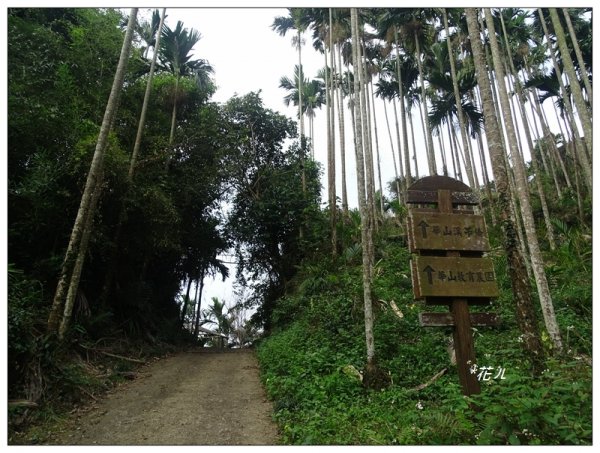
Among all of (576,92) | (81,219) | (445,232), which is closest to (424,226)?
(445,232)

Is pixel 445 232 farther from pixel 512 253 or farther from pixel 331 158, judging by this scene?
pixel 331 158

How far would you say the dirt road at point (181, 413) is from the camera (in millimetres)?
4316

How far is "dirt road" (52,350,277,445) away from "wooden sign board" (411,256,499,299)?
94.9 inches

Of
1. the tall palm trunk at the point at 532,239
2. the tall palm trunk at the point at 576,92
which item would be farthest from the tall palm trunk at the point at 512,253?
the tall palm trunk at the point at 576,92

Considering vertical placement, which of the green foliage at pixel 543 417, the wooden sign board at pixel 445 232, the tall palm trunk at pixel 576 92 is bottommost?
the green foliage at pixel 543 417

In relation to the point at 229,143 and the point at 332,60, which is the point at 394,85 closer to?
the point at 332,60

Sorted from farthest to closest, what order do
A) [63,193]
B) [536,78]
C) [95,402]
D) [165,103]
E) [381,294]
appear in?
[536,78], [165,103], [381,294], [63,193], [95,402]

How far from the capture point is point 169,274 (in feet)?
47.5

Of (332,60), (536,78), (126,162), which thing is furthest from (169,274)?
(536,78)

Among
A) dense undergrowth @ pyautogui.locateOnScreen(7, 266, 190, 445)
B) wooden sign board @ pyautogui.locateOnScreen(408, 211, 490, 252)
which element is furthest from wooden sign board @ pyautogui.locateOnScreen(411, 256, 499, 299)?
dense undergrowth @ pyautogui.locateOnScreen(7, 266, 190, 445)

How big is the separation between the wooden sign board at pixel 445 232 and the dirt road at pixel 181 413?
9.13 ft

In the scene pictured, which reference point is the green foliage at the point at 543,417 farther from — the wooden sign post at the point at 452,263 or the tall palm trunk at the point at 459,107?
the tall palm trunk at the point at 459,107

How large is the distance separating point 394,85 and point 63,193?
14.3m

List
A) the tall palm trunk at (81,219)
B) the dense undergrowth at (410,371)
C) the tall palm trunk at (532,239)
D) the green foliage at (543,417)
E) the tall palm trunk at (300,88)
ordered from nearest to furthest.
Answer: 1. the green foliage at (543,417)
2. the dense undergrowth at (410,371)
3. the tall palm trunk at (532,239)
4. the tall palm trunk at (81,219)
5. the tall palm trunk at (300,88)
